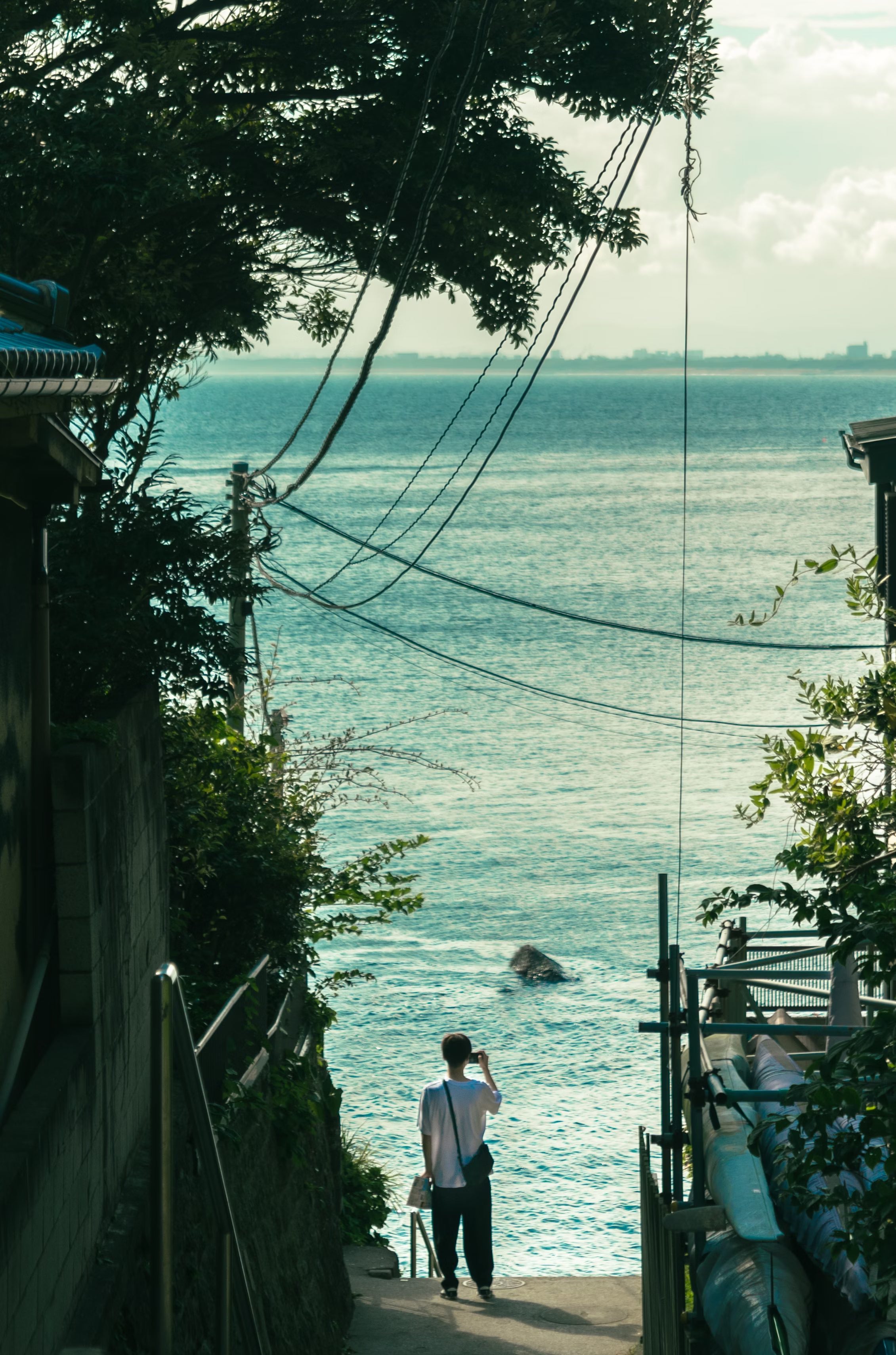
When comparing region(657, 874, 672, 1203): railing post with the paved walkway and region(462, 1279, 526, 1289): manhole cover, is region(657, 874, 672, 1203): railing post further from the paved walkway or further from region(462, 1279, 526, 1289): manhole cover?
region(462, 1279, 526, 1289): manhole cover

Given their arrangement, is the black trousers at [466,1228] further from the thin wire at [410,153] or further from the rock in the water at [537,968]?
Answer: the rock in the water at [537,968]

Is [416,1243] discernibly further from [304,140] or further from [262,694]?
[304,140]

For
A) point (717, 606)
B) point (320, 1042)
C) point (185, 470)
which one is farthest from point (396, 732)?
point (185, 470)

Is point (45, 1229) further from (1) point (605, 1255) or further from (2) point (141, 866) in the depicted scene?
(1) point (605, 1255)

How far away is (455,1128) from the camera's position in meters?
9.37

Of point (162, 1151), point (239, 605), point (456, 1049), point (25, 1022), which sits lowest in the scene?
point (456, 1049)

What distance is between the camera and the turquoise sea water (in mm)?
25328

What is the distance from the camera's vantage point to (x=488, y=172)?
1112 cm

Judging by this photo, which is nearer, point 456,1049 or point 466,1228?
point 456,1049

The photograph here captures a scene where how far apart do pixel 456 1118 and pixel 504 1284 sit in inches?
120

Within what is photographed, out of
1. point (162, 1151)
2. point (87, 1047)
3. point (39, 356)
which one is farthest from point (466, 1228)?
point (162, 1151)

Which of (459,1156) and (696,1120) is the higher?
(696,1120)

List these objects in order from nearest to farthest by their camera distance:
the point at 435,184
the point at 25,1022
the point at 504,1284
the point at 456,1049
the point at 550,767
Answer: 1. the point at 25,1022
2. the point at 456,1049
3. the point at 435,184
4. the point at 504,1284
5. the point at 550,767


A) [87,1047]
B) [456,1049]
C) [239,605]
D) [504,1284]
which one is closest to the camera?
[87,1047]
